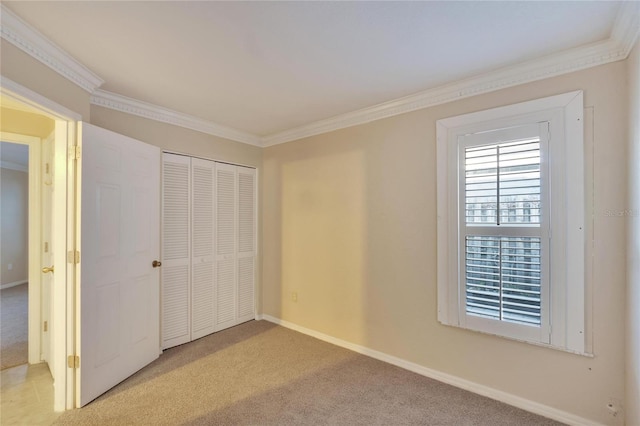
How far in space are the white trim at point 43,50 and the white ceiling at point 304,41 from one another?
2.0 inches

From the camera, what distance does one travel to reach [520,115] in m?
2.05

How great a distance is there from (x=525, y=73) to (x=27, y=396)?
444cm

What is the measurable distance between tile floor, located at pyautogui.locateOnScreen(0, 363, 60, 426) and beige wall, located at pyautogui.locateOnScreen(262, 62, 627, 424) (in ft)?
7.16

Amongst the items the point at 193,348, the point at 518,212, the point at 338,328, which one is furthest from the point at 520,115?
the point at 193,348

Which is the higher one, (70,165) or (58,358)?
(70,165)

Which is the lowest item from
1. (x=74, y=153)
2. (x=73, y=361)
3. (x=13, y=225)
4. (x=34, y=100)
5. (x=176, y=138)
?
(x=73, y=361)

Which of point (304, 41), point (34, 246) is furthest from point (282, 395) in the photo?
point (34, 246)

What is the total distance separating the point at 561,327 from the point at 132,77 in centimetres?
357

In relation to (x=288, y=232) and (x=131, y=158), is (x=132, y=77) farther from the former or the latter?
(x=288, y=232)

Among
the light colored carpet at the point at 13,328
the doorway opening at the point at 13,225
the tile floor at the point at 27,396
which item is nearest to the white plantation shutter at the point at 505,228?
the tile floor at the point at 27,396

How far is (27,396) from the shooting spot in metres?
2.17

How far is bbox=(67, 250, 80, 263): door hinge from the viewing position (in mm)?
2027

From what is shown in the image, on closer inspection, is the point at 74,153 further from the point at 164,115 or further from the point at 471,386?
the point at 471,386

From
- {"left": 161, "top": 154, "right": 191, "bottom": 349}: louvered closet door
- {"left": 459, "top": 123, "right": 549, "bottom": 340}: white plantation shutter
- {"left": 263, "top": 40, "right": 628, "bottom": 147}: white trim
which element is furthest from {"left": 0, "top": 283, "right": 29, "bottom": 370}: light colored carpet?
{"left": 459, "top": 123, "right": 549, "bottom": 340}: white plantation shutter
